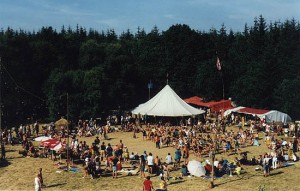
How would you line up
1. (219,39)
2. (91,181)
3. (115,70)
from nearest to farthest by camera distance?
(91,181)
(115,70)
(219,39)

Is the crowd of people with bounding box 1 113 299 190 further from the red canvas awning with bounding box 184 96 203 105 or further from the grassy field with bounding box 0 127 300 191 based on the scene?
the red canvas awning with bounding box 184 96 203 105

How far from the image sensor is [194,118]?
4234 centimetres

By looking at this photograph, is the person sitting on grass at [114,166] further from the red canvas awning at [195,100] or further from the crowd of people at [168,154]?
the red canvas awning at [195,100]

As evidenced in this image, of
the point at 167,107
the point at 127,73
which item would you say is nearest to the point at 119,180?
the point at 167,107

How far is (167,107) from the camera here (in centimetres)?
3894

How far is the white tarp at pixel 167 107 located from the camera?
125 ft

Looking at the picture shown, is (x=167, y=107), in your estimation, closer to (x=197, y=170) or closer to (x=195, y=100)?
(x=195, y=100)

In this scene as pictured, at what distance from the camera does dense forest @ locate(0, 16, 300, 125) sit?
4247 centimetres

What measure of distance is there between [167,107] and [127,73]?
32.2 feet

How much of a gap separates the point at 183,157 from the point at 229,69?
32.5 m

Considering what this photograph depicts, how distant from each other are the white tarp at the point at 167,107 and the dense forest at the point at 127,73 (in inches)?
234

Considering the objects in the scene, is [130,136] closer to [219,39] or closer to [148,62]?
[148,62]

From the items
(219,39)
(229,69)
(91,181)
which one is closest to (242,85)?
(229,69)

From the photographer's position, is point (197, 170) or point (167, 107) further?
point (167, 107)
